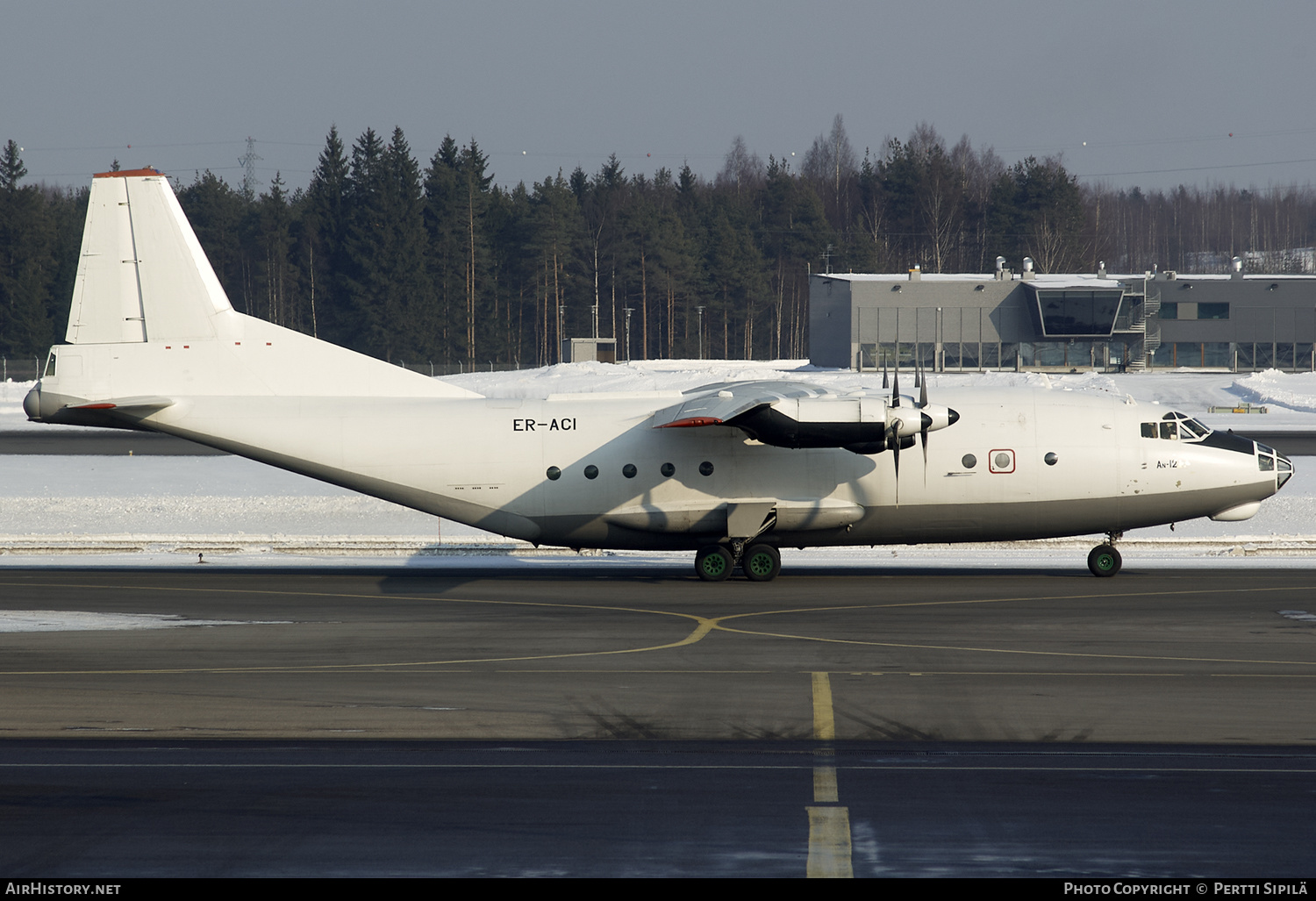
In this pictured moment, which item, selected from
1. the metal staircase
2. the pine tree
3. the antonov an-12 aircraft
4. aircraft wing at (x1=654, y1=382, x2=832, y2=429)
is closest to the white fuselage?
the antonov an-12 aircraft

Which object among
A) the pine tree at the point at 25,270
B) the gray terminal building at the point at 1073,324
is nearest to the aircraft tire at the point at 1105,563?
the gray terminal building at the point at 1073,324

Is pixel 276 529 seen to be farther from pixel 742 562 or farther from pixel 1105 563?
pixel 1105 563

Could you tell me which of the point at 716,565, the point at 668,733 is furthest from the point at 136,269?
the point at 668,733

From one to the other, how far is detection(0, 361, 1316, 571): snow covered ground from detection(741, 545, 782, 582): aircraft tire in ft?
9.33

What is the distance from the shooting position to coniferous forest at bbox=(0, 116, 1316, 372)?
384 ft

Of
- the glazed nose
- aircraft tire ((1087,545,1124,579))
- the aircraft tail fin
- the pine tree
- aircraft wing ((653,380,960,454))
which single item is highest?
the pine tree

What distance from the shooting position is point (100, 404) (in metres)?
24.2

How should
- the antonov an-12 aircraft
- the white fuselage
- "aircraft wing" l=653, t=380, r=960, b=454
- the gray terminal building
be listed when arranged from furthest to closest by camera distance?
the gray terminal building → the white fuselage → the antonov an-12 aircraft → "aircraft wing" l=653, t=380, r=960, b=454

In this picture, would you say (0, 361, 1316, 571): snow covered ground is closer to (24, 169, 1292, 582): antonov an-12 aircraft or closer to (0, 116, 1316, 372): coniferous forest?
(24, 169, 1292, 582): antonov an-12 aircraft

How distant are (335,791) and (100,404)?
52.8 ft

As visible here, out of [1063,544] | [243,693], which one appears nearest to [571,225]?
[1063,544]

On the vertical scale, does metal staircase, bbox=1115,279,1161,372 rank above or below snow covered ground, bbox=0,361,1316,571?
above

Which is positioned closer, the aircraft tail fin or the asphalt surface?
the asphalt surface

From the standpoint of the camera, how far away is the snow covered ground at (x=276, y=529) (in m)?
28.5
